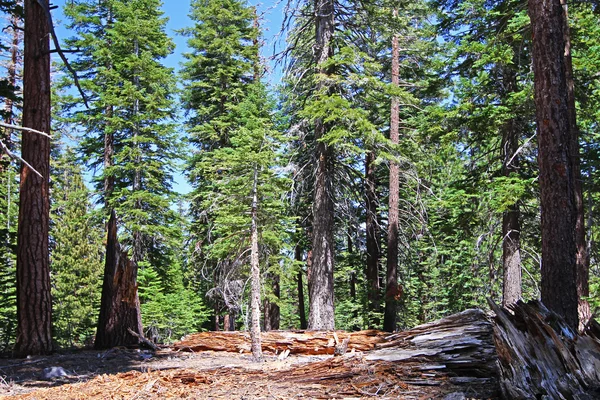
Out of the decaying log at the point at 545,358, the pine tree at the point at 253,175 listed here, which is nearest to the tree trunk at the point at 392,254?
the pine tree at the point at 253,175

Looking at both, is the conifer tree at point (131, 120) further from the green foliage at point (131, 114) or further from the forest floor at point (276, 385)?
the forest floor at point (276, 385)

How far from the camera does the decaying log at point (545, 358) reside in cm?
282

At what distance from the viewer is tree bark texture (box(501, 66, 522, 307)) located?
10695 mm

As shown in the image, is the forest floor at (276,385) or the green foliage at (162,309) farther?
the green foliage at (162,309)

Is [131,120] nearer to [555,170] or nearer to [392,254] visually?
[392,254]

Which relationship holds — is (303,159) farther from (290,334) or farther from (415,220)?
(415,220)

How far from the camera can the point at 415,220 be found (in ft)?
52.7

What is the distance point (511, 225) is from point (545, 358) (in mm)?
8685

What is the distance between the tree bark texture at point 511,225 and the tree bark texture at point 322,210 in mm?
4299

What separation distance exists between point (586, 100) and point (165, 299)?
15045 mm

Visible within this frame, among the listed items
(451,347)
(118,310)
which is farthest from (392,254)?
(451,347)

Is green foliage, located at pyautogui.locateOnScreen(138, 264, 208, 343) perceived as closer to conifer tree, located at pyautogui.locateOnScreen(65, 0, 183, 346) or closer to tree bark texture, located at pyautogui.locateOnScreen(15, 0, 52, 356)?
conifer tree, located at pyautogui.locateOnScreen(65, 0, 183, 346)

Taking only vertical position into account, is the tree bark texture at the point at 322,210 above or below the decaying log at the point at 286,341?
above

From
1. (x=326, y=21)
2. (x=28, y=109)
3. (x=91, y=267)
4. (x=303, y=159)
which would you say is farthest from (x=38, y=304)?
(x=91, y=267)
